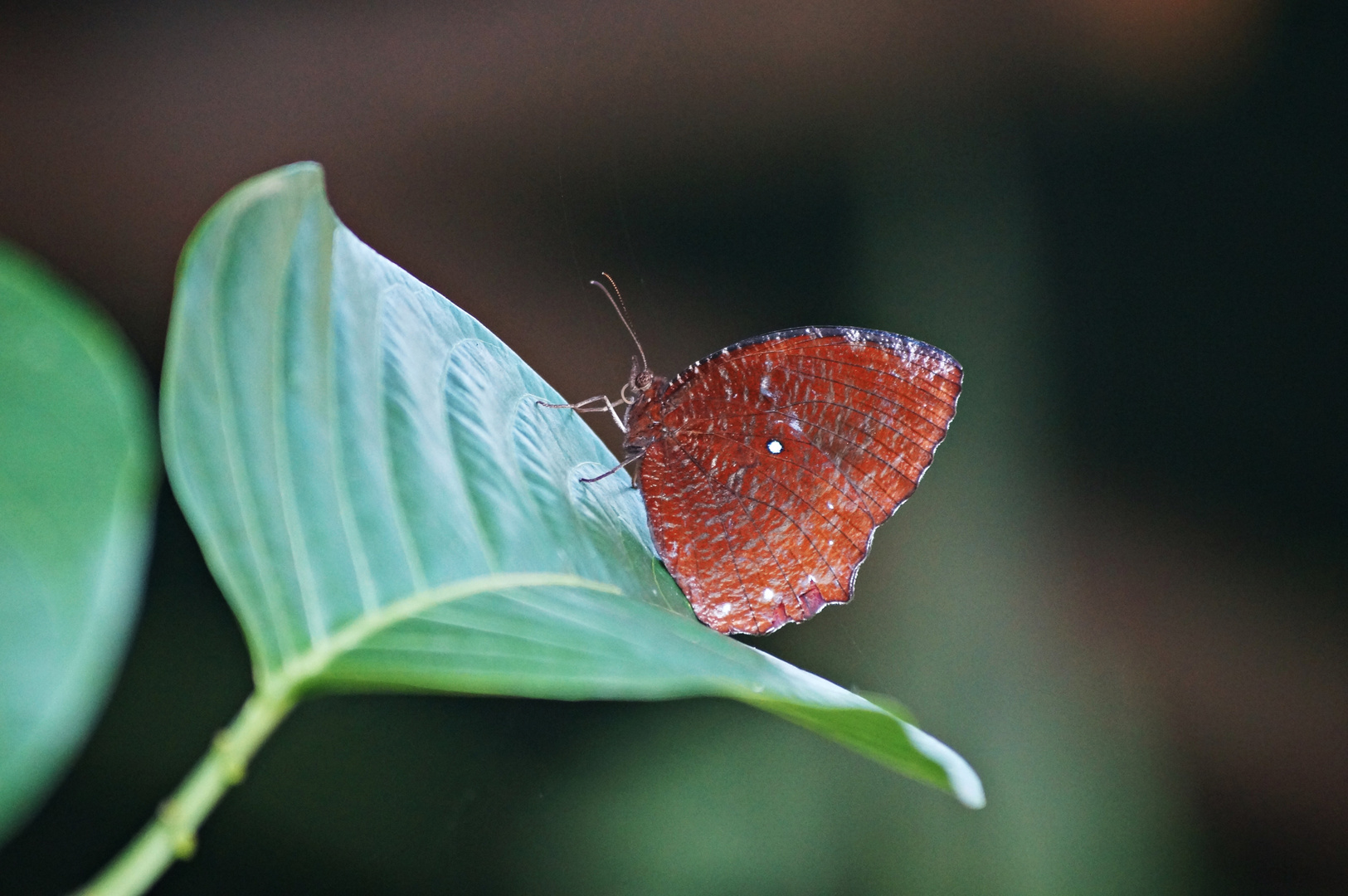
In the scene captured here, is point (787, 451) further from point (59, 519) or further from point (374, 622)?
point (59, 519)

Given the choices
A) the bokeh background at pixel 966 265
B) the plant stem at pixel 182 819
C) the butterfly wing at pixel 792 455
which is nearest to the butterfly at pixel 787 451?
the butterfly wing at pixel 792 455

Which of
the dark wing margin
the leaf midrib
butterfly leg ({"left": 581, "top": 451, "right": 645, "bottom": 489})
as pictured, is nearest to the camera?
the leaf midrib

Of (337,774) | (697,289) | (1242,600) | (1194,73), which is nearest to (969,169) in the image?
(1194,73)

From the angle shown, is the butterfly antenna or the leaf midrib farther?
the butterfly antenna

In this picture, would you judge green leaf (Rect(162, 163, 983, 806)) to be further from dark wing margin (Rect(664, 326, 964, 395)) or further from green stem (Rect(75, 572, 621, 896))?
dark wing margin (Rect(664, 326, 964, 395))

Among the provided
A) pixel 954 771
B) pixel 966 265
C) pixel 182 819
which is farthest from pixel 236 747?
pixel 966 265

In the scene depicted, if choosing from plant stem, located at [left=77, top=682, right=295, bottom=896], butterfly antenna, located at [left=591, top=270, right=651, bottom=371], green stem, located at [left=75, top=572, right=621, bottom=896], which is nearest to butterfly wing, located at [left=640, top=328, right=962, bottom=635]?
butterfly antenna, located at [left=591, top=270, right=651, bottom=371]


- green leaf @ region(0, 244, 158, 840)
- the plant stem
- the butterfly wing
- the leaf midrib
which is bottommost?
the butterfly wing
